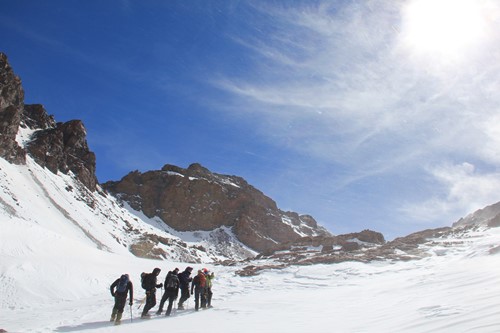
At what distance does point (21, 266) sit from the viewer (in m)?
18.8

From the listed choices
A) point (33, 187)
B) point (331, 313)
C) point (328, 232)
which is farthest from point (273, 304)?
point (328, 232)

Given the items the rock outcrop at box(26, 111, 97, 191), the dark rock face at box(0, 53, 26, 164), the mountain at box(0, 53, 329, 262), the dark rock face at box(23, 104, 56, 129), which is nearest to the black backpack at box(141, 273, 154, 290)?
the mountain at box(0, 53, 329, 262)

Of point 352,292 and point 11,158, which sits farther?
point 11,158

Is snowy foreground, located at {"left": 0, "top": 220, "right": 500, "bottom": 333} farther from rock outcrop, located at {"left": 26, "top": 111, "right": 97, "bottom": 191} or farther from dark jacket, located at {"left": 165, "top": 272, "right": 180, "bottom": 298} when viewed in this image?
rock outcrop, located at {"left": 26, "top": 111, "right": 97, "bottom": 191}

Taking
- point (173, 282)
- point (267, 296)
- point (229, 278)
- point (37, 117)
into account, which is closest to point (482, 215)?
point (229, 278)

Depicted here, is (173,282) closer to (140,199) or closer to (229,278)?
(229,278)

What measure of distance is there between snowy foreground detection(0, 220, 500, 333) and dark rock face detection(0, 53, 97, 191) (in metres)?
42.7

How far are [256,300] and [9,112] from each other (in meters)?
65.8

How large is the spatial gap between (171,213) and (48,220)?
8181 centimetres

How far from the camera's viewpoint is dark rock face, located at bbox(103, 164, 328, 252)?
134 meters

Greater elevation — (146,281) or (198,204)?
(198,204)

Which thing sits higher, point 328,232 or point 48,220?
point 328,232

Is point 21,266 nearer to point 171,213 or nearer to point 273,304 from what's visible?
point 273,304

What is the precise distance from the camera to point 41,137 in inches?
3137
